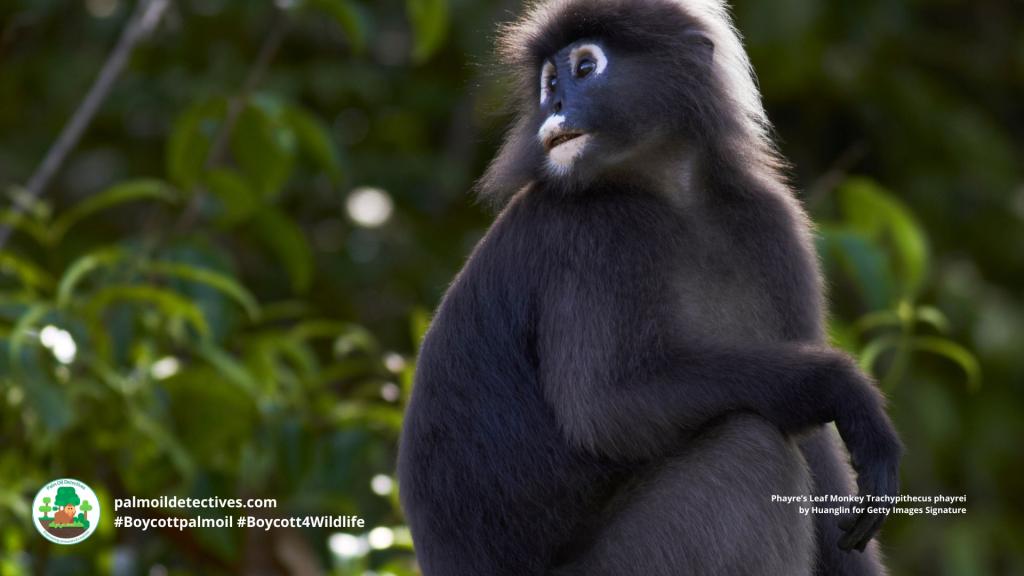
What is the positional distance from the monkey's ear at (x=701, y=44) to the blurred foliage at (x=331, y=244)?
0.70m

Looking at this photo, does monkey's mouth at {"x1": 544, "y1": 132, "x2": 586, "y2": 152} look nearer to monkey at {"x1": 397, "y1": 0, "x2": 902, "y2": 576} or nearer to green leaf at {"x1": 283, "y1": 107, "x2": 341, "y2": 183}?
monkey at {"x1": 397, "y1": 0, "x2": 902, "y2": 576}

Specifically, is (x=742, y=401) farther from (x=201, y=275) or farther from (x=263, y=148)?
(x=263, y=148)

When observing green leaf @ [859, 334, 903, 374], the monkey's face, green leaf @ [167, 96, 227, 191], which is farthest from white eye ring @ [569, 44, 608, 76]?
green leaf @ [167, 96, 227, 191]

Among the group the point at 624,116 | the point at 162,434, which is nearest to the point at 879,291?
the point at 624,116

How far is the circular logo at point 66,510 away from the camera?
3736 mm

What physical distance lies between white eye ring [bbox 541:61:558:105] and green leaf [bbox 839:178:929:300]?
1.46 metres

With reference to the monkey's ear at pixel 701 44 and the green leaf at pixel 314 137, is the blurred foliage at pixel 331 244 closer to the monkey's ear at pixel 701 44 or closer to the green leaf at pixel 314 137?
the green leaf at pixel 314 137

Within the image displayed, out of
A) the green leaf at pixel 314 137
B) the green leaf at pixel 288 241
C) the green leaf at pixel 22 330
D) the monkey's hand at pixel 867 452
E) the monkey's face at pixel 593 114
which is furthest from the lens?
the green leaf at pixel 288 241

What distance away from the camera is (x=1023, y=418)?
707cm

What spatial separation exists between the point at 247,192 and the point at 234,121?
0.25 meters

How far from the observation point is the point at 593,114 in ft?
10.3

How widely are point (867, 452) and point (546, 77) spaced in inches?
46.1

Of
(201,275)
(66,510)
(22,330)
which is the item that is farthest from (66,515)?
(201,275)

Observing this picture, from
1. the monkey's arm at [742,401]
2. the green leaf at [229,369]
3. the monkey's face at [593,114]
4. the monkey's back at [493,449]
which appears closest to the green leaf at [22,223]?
the green leaf at [229,369]
